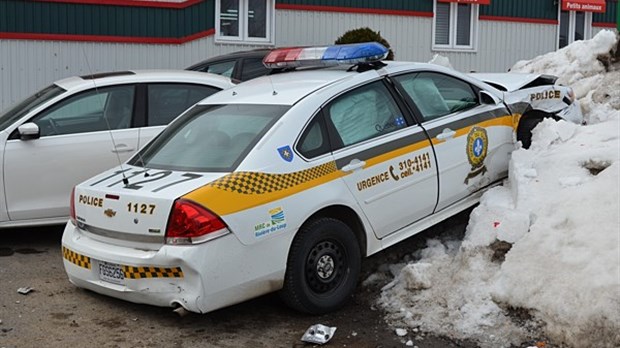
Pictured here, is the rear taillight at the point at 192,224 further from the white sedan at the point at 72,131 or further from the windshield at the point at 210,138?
the white sedan at the point at 72,131

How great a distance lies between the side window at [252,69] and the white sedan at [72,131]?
3071mm

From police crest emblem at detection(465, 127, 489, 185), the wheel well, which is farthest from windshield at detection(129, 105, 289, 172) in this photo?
police crest emblem at detection(465, 127, 489, 185)

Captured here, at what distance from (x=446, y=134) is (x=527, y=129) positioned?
1186mm

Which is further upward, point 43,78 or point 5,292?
point 43,78

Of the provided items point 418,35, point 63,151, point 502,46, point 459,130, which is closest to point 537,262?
point 459,130

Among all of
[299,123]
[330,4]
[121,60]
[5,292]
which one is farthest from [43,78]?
[299,123]

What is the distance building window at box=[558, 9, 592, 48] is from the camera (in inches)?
765

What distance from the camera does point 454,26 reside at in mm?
18203

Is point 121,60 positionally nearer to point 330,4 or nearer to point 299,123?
point 330,4

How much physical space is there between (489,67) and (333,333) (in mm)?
14181

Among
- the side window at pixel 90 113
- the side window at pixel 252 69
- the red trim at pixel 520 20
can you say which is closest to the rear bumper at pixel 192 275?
the side window at pixel 90 113

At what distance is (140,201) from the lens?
5.36 meters

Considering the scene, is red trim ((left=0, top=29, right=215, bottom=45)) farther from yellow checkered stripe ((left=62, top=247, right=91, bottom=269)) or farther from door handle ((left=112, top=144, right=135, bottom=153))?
yellow checkered stripe ((left=62, top=247, right=91, bottom=269))

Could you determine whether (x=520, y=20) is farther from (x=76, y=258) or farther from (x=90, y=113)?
(x=76, y=258)
